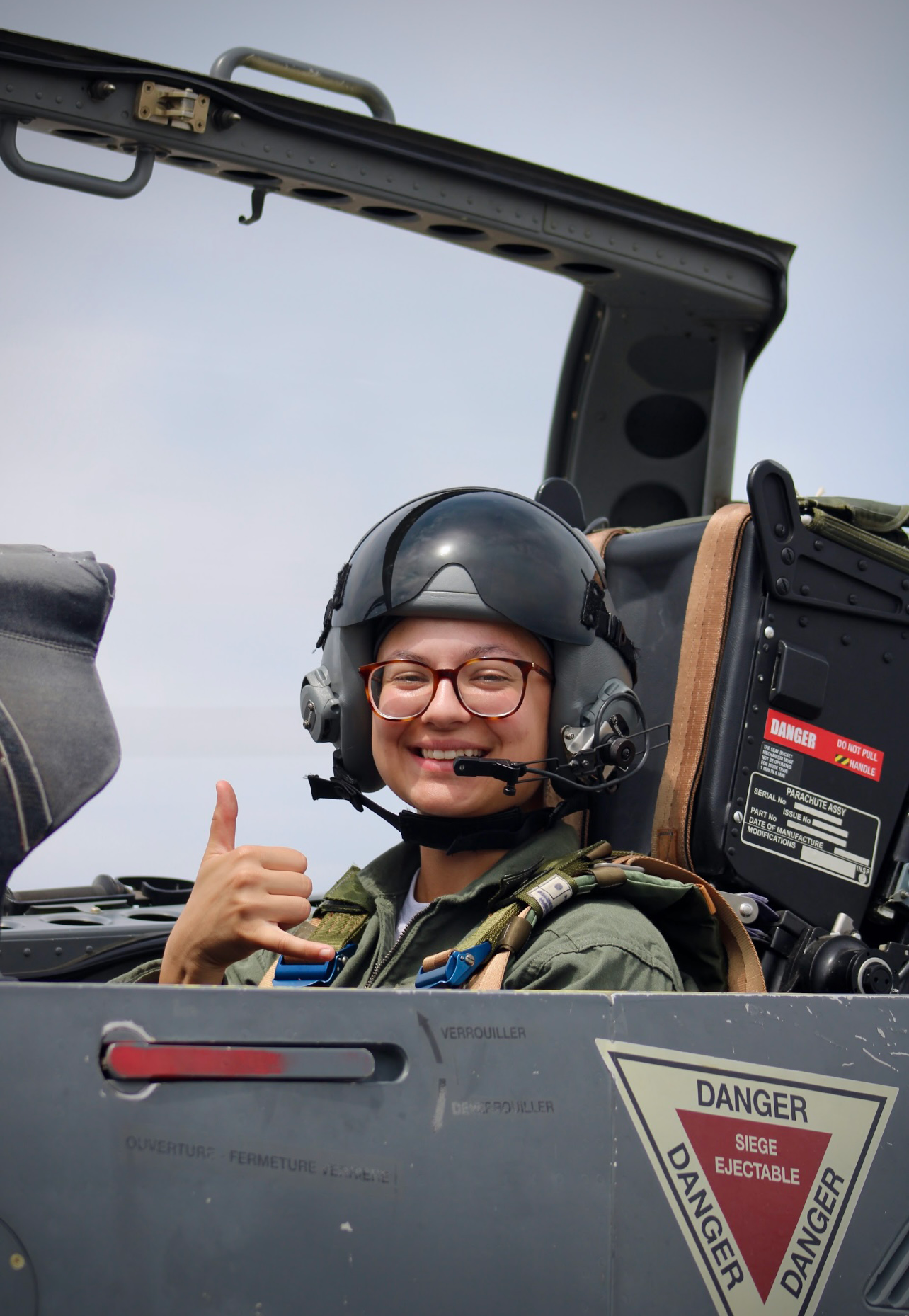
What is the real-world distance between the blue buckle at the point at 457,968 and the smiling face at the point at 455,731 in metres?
0.29

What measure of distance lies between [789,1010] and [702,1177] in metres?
0.17

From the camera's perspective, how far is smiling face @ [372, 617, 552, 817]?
1.66m

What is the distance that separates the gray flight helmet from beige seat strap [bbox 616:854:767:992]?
0.79ft

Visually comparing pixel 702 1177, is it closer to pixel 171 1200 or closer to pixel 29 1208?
pixel 171 1200

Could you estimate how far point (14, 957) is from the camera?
2.18 metres

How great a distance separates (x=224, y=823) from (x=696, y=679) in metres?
0.76

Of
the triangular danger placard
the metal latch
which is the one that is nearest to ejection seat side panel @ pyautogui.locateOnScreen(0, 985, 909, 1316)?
the triangular danger placard

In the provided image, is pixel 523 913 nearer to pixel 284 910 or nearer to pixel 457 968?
pixel 457 968

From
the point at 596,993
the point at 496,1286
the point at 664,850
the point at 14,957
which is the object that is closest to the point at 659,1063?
the point at 596,993

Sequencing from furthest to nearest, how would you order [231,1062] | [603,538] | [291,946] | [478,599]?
[603,538]
[478,599]
[291,946]
[231,1062]

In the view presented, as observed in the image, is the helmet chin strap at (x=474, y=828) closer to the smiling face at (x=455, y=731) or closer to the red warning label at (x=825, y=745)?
the smiling face at (x=455, y=731)

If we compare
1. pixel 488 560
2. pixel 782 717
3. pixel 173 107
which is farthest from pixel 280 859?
pixel 173 107

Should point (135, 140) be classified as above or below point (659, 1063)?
above

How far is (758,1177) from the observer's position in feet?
3.67
